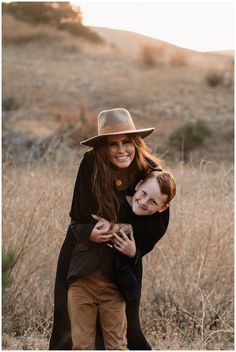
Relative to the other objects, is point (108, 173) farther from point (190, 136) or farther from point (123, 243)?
point (190, 136)

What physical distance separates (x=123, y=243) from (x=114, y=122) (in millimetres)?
585

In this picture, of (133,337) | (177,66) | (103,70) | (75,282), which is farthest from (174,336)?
(177,66)

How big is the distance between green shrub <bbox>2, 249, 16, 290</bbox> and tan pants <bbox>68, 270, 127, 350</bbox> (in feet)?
6.72

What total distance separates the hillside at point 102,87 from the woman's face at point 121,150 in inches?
406

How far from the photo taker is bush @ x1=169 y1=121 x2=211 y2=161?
A: 18.2 metres

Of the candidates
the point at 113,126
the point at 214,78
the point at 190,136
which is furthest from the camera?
the point at 214,78

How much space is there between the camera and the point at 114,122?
3.30 meters

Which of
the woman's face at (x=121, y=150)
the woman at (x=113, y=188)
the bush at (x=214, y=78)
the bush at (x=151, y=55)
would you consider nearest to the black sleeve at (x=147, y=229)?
the woman at (x=113, y=188)

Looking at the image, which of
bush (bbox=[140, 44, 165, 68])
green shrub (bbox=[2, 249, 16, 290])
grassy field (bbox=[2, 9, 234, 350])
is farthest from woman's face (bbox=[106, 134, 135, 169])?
bush (bbox=[140, 44, 165, 68])

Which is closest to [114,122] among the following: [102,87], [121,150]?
[121,150]

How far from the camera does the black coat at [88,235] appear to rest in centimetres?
326

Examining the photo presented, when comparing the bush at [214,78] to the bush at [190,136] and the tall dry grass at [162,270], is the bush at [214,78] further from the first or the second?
the tall dry grass at [162,270]

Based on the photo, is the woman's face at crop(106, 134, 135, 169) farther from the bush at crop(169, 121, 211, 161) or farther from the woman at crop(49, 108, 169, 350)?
the bush at crop(169, 121, 211, 161)

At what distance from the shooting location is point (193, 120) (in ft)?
69.3
